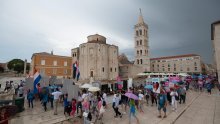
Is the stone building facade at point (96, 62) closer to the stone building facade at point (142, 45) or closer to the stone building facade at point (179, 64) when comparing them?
the stone building facade at point (142, 45)

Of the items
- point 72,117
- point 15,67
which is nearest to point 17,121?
point 72,117

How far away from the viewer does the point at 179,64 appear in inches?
2830

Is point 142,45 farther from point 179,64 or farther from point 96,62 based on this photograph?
point 96,62

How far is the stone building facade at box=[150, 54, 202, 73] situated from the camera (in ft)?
221

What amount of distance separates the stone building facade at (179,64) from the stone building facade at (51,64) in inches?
2171

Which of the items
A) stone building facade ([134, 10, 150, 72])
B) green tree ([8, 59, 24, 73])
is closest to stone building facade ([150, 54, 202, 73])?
stone building facade ([134, 10, 150, 72])

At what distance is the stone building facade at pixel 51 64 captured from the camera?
131ft

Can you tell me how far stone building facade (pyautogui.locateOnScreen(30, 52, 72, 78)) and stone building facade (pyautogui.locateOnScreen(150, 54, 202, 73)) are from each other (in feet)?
181

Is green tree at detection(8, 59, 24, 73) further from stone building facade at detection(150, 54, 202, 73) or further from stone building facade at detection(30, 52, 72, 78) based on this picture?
stone building facade at detection(150, 54, 202, 73)

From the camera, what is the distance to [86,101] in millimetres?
7445

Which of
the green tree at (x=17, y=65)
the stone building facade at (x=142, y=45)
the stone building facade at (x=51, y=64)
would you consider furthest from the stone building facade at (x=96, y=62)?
the green tree at (x=17, y=65)

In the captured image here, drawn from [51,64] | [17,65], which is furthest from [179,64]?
[17,65]

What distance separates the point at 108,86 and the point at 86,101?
8603 mm

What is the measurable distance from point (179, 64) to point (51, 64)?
218ft
